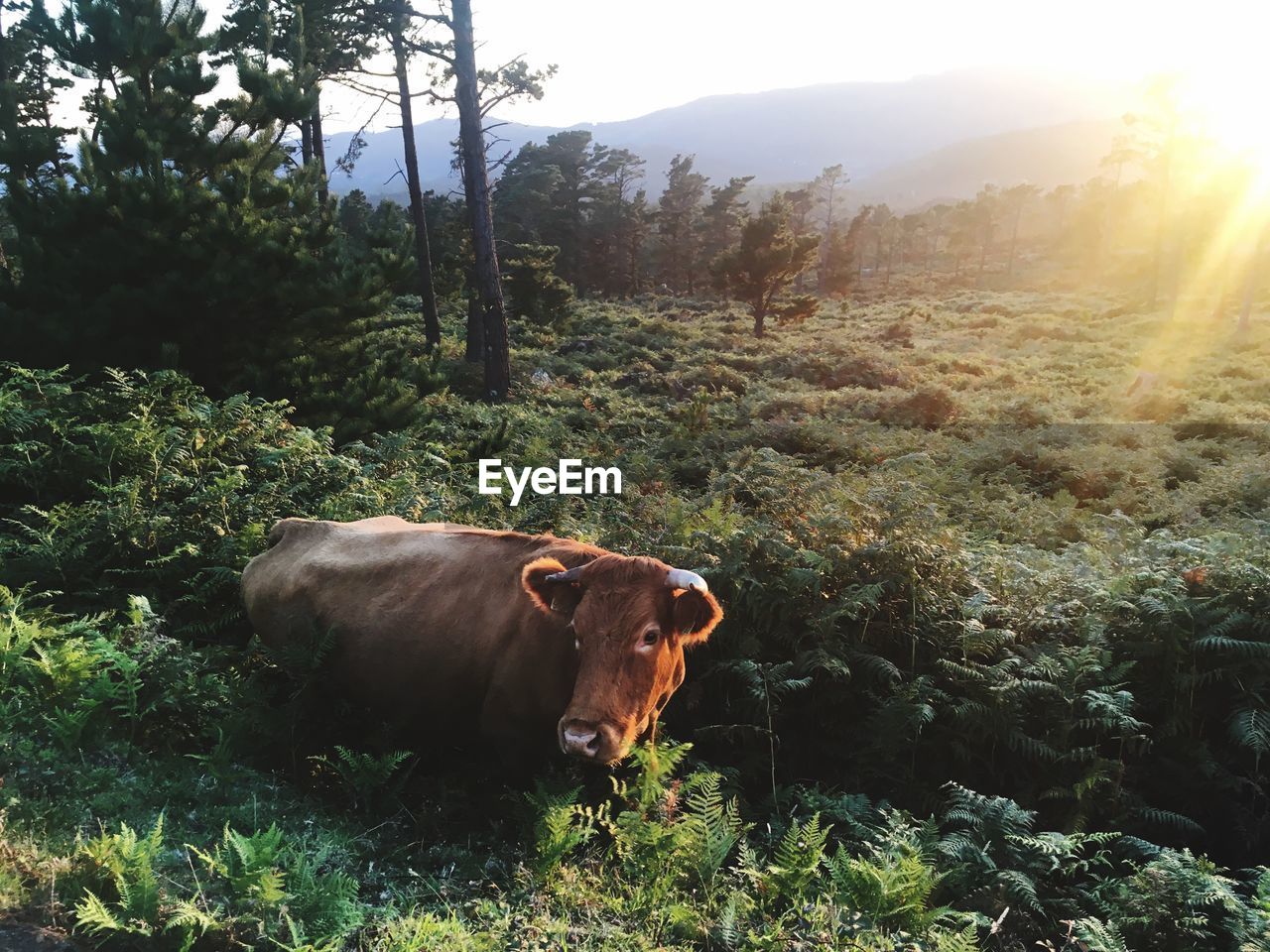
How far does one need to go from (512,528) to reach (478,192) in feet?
41.0

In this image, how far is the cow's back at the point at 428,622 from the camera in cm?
547

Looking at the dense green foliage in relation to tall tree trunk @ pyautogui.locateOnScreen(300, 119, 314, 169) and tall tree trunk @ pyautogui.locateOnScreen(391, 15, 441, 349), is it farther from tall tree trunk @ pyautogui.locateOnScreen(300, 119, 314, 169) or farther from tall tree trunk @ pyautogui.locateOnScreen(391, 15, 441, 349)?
tall tree trunk @ pyautogui.locateOnScreen(300, 119, 314, 169)

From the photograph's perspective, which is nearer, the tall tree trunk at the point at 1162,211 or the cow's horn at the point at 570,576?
the cow's horn at the point at 570,576

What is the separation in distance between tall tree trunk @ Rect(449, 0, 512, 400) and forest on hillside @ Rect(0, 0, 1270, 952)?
109mm

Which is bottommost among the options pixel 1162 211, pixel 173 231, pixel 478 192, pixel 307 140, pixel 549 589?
pixel 549 589

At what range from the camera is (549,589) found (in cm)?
521

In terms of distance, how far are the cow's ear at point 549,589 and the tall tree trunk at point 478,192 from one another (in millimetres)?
14798

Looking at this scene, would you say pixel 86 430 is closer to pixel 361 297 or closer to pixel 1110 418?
pixel 361 297

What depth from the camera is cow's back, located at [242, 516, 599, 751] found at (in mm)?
5469

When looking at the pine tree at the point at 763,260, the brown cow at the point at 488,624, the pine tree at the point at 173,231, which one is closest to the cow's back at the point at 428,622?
the brown cow at the point at 488,624

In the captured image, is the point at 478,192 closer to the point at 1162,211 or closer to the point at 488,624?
the point at 488,624

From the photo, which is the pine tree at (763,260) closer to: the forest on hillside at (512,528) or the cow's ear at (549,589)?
the forest on hillside at (512,528)

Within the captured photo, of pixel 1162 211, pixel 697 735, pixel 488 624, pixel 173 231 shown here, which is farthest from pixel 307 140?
pixel 1162 211

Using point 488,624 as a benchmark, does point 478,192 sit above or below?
above
